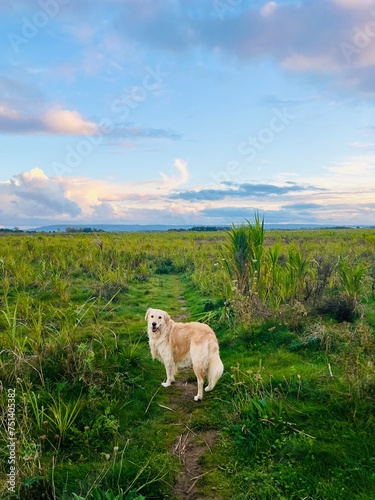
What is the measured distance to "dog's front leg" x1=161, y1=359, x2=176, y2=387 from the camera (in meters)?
5.62

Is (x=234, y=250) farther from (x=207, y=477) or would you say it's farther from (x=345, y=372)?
(x=207, y=477)

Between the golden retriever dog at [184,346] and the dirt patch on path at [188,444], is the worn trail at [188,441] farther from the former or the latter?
the golden retriever dog at [184,346]

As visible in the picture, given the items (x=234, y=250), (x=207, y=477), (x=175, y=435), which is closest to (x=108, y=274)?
(x=234, y=250)

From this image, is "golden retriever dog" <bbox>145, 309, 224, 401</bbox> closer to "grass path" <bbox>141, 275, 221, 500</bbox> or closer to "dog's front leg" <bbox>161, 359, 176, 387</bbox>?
"dog's front leg" <bbox>161, 359, 176, 387</bbox>

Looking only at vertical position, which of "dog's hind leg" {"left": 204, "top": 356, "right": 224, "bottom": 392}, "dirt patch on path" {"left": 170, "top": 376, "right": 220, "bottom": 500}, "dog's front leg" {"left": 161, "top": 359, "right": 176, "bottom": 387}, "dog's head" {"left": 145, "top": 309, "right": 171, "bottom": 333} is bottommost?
"dirt patch on path" {"left": 170, "top": 376, "right": 220, "bottom": 500}

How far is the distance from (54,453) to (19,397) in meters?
1.06

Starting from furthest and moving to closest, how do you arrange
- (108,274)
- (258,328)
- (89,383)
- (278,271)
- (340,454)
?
1. (108,274)
2. (278,271)
3. (258,328)
4. (89,383)
5. (340,454)

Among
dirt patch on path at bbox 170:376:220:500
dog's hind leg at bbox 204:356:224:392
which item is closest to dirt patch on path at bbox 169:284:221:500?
dirt patch on path at bbox 170:376:220:500

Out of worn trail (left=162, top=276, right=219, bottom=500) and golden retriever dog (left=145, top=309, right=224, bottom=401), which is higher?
golden retriever dog (left=145, top=309, right=224, bottom=401)

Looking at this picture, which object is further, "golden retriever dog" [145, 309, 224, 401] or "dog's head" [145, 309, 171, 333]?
"dog's head" [145, 309, 171, 333]

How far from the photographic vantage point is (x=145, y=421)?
182 inches

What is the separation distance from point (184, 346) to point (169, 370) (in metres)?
0.50

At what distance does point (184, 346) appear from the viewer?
18.1 ft

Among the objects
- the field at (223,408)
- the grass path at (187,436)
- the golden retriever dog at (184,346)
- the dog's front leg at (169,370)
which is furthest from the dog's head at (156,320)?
the grass path at (187,436)
